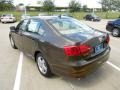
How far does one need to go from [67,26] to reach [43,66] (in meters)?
Answer: 1.23

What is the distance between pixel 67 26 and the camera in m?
4.98

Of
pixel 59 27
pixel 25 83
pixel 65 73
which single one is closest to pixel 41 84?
pixel 25 83

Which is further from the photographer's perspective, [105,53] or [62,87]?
[105,53]

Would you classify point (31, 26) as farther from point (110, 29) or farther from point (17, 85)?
point (110, 29)

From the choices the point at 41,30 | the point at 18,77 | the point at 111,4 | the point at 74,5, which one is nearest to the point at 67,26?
the point at 41,30

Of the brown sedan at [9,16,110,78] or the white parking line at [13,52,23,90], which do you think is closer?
the brown sedan at [9,16,110,78]

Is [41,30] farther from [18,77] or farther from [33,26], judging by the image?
[18,77]

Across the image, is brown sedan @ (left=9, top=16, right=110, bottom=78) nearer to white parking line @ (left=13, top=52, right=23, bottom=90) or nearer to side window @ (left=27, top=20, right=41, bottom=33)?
side window @ (left=27, top=20, right=41, bottom=33)

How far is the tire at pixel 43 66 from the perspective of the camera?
4.68 meters

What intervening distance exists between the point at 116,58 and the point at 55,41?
294 centimetres

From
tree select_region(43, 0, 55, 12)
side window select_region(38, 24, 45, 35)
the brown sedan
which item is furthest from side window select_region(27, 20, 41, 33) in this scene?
tree select_region(43, 0, 55, 12)

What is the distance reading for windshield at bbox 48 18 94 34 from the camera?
4.67 m

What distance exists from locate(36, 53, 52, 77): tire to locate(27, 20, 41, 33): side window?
0.73 meters

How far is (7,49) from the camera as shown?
8.09 metres
